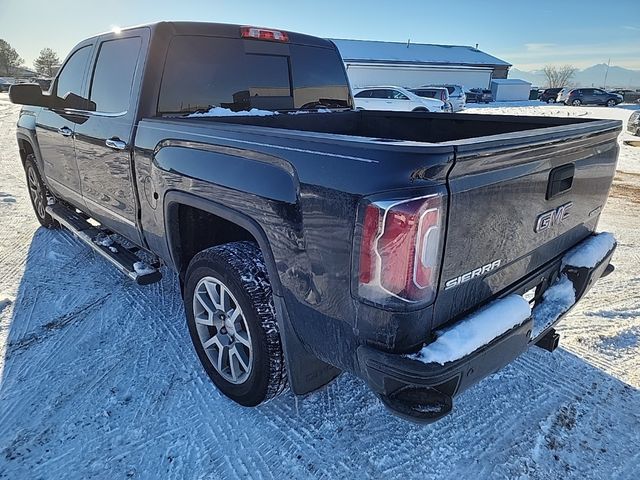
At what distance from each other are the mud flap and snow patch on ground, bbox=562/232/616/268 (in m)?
1.42

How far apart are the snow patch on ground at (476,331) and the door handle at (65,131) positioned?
3.49 m

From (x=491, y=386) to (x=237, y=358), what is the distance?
4.97 ft

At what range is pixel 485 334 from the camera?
1.77m

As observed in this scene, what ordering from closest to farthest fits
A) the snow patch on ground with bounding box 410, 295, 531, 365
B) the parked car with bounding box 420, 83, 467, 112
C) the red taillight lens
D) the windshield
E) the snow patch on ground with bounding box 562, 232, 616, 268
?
the snow patch on ground with bounding box 410, 295, 531, 365 < the snow patch on ground with bounding box 562, 232, 616, 268 < the red taillight lens < the windshield < the parked car with bounding box 420, 83, 467, 112

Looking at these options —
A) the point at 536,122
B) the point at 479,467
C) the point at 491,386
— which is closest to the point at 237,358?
the point at 479,467

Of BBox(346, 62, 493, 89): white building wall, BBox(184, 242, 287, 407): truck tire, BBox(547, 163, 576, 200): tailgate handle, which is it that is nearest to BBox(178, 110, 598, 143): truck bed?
BBox(547, 163, 576, 200): tailgate handle

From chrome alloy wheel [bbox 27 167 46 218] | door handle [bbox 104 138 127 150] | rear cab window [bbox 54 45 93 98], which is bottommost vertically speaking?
chrome alloy wheel [bbox 27 167 46 218]

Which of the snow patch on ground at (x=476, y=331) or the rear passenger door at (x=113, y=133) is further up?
the rear passenger door at (x=113, y=133)

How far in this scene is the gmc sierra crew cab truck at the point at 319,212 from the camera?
64.5 inches

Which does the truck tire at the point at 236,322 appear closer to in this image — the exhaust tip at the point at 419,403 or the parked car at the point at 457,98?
the exhaust tip at the point at 419,403

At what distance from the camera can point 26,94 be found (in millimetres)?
3934

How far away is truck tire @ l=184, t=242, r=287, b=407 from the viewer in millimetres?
2264

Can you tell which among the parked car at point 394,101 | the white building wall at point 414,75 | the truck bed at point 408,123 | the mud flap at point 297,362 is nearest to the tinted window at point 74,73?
the truck bed at point 408,123

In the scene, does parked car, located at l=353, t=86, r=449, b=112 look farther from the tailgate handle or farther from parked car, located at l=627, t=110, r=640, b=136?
the tailgate handle
